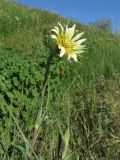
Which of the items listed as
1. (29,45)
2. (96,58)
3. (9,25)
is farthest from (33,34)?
(96,58)

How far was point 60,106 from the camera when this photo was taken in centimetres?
499

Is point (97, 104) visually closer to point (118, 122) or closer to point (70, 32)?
point (118, 122)

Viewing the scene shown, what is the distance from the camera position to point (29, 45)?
8.46 metres

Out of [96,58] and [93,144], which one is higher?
[96,58]

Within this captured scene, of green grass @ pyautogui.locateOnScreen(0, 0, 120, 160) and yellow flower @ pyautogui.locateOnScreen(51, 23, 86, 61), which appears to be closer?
yellow flower @ pyautogui.locateOnScreen(51, 23, 86, 61)

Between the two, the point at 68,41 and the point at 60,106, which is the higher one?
the point at 68,41

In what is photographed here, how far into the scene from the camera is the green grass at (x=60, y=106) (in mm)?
3363

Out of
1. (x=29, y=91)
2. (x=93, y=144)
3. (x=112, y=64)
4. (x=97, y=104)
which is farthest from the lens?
(x=112, y=64)

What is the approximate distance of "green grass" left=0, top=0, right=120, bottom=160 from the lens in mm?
3363

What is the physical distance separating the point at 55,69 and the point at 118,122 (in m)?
1.89

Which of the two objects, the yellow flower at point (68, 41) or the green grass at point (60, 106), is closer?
the yellow flower at point (68, 41)

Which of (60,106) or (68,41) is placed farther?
(60,106)

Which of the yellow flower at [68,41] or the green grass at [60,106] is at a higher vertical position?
the yellow flower at [68,41]

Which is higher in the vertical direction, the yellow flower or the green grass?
the yellow flower
